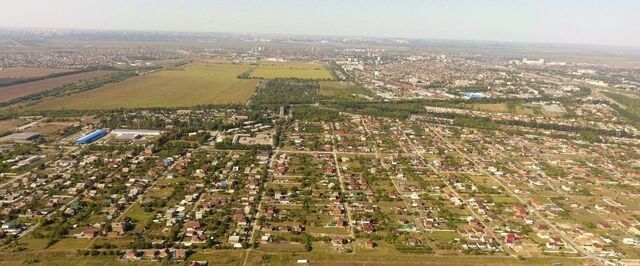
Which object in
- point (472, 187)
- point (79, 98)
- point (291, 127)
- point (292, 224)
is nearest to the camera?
point (292, 224)

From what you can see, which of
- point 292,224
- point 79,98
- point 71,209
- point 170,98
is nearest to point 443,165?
point 292,224

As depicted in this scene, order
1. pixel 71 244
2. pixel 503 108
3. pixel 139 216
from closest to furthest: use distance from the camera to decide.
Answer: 1. pixel 71 244
2. pixel 139 216
3. pixel 503 108

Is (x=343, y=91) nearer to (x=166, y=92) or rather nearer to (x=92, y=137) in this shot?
(x=166, y=92)

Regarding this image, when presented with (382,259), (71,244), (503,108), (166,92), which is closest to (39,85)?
(166,92)

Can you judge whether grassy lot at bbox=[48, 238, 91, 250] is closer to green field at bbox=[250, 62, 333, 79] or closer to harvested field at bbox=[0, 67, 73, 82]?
harvested field at bbox=[0, 67, 73, 82]

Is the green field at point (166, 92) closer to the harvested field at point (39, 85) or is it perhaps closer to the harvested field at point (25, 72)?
the harvested field at point (39, 85)

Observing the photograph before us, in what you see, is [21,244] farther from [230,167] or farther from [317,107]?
[317,107]

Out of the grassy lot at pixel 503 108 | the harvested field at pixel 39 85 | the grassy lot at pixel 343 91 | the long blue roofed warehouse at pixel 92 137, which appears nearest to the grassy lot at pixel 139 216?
the long blue roofed warehouse at pixel 92 137
